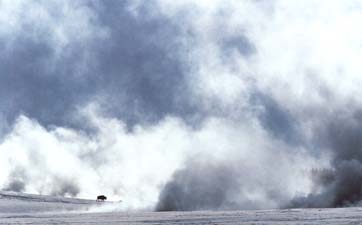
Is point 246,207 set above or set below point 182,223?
above

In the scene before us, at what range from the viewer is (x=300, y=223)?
328 feet

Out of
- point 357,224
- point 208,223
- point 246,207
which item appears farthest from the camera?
point 246,207

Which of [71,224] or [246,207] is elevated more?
[246,207]

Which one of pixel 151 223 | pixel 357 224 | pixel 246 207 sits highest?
pixel 246 207

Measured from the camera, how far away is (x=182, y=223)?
356ft

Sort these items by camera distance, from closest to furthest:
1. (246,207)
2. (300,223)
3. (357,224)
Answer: (357,224) < (300,223) < (246,207)

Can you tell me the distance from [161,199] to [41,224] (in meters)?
88.2

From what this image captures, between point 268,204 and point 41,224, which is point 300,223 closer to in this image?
point 41,224

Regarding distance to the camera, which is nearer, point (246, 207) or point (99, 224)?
point (99, 224)

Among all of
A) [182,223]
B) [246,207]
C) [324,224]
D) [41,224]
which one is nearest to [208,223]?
[182,223]

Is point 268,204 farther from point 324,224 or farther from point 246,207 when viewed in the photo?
point 324,224

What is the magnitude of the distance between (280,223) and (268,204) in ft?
305

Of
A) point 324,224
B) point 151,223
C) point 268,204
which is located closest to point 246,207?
point 268,204

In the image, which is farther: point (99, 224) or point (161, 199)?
point (161, 199)
